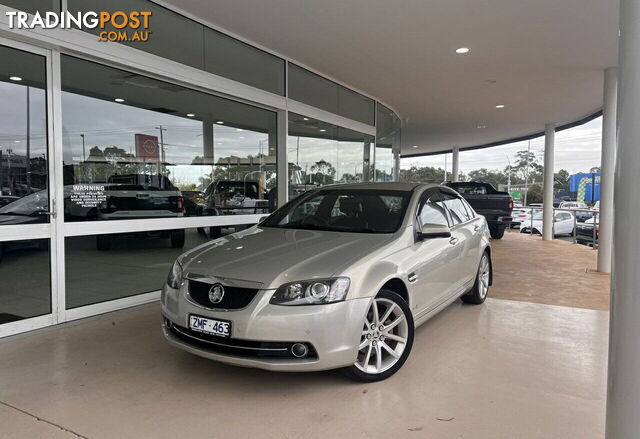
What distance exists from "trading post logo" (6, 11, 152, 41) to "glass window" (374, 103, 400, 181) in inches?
257

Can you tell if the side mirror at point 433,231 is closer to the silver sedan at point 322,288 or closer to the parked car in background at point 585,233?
the silver sedan at point 322,288

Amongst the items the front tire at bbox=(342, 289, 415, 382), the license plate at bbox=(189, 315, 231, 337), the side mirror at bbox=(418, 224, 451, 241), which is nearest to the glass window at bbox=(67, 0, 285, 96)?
the license plate at bbox=(189, 315, 231, 337)

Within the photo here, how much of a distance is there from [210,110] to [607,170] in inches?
261

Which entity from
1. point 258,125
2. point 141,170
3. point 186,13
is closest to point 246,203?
point 258,125

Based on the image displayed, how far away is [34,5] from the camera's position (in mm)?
3852

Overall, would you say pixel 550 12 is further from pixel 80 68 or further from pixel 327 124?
pixel 80 68

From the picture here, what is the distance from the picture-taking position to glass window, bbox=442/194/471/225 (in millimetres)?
4492

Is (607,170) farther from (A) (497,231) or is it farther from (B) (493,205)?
(A) (497,231)

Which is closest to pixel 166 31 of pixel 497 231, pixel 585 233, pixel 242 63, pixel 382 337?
pixel 242 63

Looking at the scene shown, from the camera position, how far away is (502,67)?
7504mm

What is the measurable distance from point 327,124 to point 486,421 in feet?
21.9

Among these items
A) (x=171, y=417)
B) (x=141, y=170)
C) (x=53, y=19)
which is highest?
(x=53, y=19)

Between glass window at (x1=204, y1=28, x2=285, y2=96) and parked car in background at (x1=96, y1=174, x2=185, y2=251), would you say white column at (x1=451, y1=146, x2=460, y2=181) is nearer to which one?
glass window at (x1=204, y1=28, x2=285, y2=96)

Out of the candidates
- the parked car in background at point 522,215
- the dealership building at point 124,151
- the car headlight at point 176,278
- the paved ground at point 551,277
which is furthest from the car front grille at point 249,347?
the parked car in background at point 522,215
